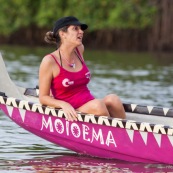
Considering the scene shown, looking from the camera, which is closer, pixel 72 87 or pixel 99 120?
pixel 99 120

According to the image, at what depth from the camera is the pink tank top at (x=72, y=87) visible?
11.3m

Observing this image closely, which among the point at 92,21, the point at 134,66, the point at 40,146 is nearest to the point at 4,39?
the point at 92,21

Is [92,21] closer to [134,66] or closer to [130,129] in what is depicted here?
[134,66]

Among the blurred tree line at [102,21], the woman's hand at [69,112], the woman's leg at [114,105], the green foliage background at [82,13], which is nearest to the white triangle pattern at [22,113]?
the woman's hand at [69,112]

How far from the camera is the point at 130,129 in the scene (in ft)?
35.2

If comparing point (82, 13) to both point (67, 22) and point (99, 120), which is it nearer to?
point (67, 22)

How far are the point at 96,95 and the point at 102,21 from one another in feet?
115

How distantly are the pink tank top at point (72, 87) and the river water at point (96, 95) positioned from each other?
0.68m

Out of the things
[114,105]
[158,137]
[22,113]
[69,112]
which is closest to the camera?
[158,137]

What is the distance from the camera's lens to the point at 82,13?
57.1 meters

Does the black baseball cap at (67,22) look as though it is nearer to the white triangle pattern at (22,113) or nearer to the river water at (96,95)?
the white triangle pattern at (22,113)

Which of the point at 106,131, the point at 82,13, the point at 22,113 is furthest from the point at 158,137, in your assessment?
the point at 82,13

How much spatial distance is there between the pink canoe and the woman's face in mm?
775

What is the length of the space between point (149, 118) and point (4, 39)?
43.4 m
